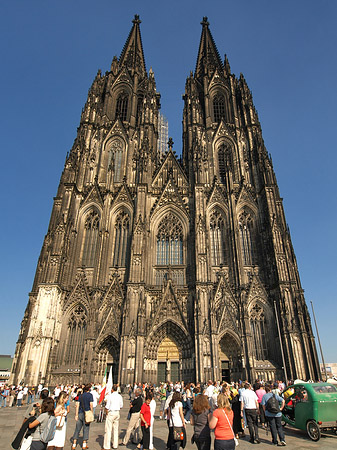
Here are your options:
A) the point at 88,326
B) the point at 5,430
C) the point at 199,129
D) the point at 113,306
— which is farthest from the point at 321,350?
the point at 199,129

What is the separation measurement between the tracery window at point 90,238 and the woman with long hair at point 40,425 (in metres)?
23.9

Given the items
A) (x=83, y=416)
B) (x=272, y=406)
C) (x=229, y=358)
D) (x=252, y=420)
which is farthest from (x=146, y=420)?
(x=229, y=358)

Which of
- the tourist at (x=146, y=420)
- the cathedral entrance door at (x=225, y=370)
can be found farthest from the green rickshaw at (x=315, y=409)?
the cathedral entrance door at (x=225, y=370)

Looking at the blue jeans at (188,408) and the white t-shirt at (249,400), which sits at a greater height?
the white t-shirt at (249,400)

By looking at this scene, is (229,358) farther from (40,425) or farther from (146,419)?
(40,425)

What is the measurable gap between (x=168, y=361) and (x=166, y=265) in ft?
26.5

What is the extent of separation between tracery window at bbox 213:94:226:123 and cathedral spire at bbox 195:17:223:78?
4220mm

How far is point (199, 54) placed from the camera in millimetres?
49750

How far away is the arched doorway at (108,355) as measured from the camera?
24.8 metres

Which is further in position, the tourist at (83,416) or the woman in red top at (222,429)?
the tourist at (83,416)

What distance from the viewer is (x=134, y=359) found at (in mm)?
23016

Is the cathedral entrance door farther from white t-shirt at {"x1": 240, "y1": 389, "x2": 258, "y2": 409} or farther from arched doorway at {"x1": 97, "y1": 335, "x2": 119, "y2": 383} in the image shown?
white t-shirt at {"x1": 240, "y1": 389, "x2": 258, "y2": 409}

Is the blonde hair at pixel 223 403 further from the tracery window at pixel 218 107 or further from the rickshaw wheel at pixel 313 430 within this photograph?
the tracery window at pixel 218 107

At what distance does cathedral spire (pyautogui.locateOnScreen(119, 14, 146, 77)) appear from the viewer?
1735 inches
